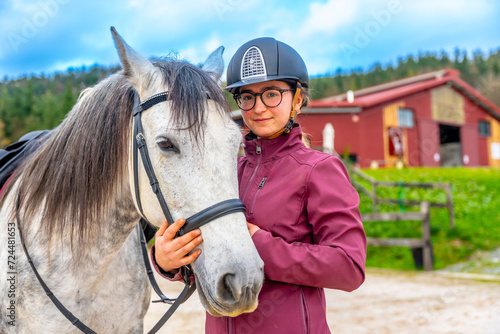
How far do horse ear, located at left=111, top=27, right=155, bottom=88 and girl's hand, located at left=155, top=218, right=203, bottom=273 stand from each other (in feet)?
2.25

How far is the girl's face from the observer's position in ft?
5.82

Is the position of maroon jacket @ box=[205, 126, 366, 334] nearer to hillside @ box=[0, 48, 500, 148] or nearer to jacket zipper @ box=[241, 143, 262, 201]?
jacket zipper @ box=[241, 143, 262, 201]

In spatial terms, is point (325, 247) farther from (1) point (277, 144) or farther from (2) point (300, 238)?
(1) point (277, 144)

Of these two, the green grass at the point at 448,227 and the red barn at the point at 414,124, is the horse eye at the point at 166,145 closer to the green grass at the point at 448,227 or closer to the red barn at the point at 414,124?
the green grass at the point at 448,227

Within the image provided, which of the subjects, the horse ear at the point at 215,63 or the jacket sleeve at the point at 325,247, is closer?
the jacket sleeve at the point at 325,247

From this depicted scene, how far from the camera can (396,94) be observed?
21094 millimetres

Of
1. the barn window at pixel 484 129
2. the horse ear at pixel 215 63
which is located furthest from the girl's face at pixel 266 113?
the barn window at pixel 484 129

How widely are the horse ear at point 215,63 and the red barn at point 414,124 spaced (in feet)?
48.0

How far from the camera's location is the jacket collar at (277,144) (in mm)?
1749

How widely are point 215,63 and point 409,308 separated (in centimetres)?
491

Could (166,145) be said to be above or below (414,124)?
below

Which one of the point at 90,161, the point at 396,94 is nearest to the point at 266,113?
the point at 90,161

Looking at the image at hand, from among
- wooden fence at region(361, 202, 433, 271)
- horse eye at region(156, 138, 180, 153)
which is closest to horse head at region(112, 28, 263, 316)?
horse eye at region(156, 138, 180, 153)

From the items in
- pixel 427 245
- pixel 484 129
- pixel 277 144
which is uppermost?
pixel 484 129
